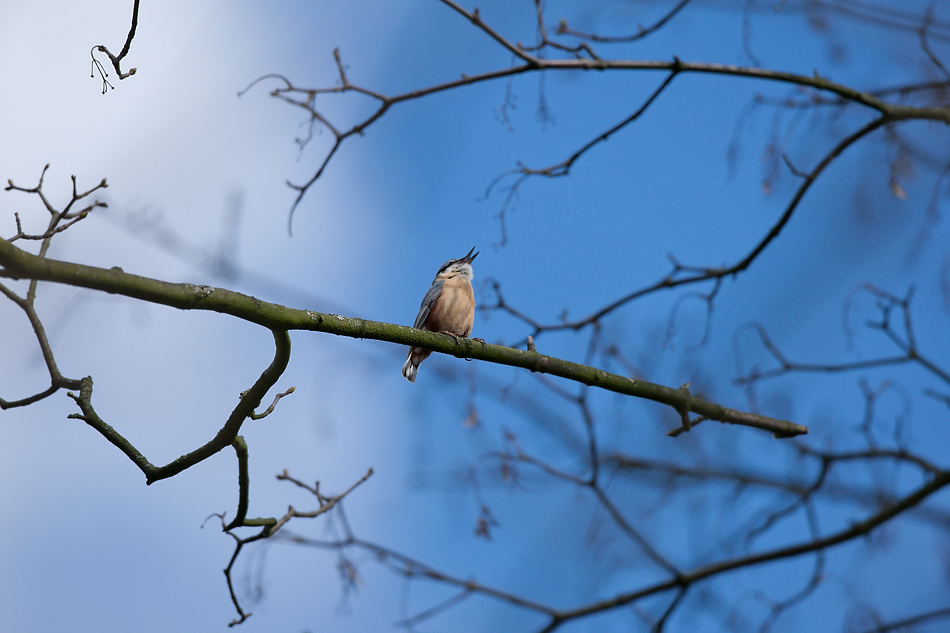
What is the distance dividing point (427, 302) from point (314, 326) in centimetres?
390

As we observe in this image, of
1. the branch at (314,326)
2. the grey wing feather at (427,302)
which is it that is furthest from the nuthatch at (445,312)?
the branch at (314,326)

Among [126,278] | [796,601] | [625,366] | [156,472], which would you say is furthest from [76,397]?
[796,601]

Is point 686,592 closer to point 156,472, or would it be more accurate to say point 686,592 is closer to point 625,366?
point 625,366

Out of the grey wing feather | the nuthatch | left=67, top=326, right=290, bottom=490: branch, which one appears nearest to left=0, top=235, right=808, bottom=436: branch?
left=67, top=326, right=290, bottom=490: branch

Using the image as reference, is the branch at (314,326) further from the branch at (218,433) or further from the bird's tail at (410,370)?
the bird's tail at (410,370)

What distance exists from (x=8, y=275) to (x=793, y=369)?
4948 mm

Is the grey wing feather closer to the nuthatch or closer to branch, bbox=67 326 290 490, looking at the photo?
the nuthatch

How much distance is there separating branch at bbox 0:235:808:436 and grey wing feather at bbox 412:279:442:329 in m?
2.86

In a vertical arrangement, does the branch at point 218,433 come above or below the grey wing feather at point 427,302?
below

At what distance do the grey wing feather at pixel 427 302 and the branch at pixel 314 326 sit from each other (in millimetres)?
Result: 2856

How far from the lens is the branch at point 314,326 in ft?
8.00

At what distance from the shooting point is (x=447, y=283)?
694 centimetres

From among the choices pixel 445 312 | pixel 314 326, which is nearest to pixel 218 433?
pixel 314 326

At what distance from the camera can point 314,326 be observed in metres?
3.05
